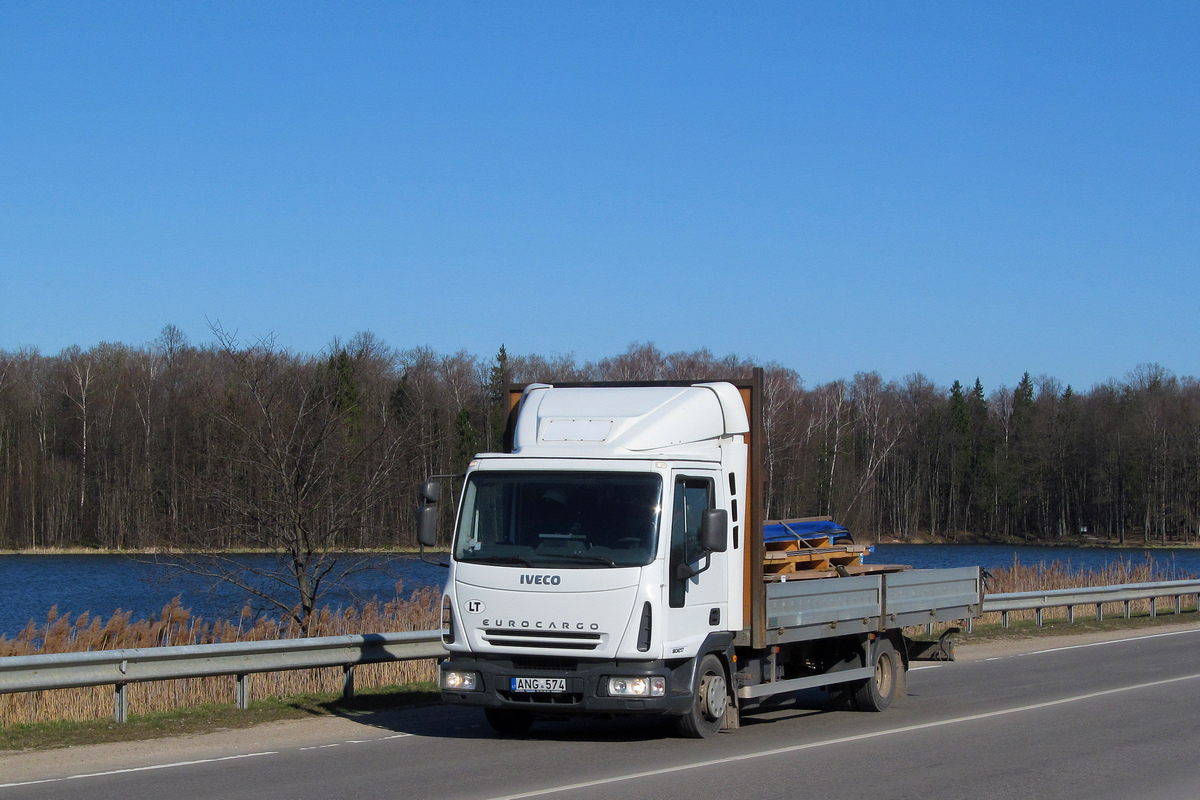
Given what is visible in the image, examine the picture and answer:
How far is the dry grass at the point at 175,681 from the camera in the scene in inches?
497

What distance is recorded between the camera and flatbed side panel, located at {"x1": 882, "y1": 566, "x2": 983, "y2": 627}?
13.5 meters

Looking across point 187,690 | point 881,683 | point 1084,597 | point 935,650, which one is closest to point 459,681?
point 187,690

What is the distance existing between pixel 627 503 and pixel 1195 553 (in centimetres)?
8262

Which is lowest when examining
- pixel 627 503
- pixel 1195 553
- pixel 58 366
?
pixel 1195 553

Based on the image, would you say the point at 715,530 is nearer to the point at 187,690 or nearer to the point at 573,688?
the point at 573,688

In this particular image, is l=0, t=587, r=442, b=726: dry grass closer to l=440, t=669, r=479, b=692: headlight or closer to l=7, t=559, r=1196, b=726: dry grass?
l=7, t=559, r=1196, b=726: dry grass

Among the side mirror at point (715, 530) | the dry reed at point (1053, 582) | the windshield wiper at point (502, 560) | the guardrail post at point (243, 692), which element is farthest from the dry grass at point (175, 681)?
the dry reed at point (1053, 582)

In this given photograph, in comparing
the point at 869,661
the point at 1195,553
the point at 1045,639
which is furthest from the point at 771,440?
A: the point at 869,661

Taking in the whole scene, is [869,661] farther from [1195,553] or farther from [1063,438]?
[1063,438]

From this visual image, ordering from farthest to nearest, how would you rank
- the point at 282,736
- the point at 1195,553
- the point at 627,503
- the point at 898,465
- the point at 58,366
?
the point at 898,465 → the point at 1195,553 → the point at 58,366 → the point at 282,736 → the point at 627,503

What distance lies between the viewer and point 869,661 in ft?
43.8

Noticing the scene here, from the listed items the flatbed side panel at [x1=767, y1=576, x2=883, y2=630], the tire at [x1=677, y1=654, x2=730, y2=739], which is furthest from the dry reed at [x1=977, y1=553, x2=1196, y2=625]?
the tire at [x1=677, y1=654, x2=730, y2=739]

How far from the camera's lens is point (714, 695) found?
443 inches

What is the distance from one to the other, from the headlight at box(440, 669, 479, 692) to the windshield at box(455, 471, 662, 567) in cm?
102
